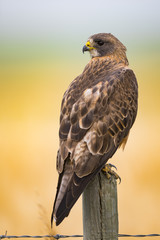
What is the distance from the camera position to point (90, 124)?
4.49 m

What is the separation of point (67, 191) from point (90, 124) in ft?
2.60

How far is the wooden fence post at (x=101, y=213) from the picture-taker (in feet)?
13.2

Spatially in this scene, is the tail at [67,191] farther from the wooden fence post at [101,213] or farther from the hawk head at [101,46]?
the hawk head at [101,46]

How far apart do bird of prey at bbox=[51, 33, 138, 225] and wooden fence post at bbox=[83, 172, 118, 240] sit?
6.1 inches

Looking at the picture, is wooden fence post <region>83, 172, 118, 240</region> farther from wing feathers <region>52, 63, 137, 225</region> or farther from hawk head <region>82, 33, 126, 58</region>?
hawk head <region>82, 33, 126, 58</region>

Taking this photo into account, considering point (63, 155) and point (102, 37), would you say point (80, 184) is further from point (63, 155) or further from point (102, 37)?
point (102, 37)

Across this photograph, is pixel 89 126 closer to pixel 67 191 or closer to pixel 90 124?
pixel 90 124

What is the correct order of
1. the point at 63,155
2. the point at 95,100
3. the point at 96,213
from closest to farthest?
the point at 96,213, the point at 63,155, the point at 95,100

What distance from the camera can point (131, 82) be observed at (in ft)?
16.8

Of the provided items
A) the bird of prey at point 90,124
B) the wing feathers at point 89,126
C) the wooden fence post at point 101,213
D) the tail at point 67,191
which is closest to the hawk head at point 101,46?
→ the bird of prey at point 90,124

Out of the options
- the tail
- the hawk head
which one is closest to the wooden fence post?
the tail

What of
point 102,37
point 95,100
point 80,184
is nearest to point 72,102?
point 95,100

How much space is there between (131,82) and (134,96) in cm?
17

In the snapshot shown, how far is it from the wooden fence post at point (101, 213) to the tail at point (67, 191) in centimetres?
14
